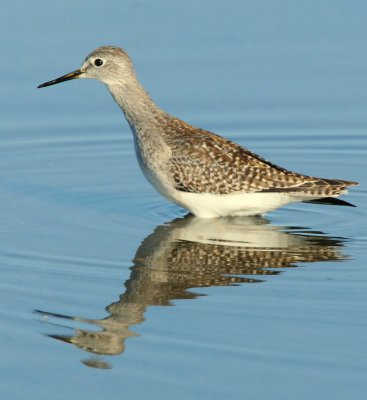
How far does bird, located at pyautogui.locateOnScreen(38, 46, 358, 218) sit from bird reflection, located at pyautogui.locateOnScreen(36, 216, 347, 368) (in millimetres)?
227

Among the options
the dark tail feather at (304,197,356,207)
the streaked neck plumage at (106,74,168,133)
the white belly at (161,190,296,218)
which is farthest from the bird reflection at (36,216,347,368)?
the streaked neck plumage at (106,74,168,133)

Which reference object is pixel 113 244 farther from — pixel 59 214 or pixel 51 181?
pixel 51 181

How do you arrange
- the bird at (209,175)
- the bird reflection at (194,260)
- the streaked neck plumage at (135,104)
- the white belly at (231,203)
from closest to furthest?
1. the bird reflection at (194,260)
2. the bird at (209,175)
3. the white belly at (231,203)
4. the streaked neck plumage at (135,104)

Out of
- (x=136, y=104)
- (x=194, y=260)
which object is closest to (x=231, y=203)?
(x=136, y=104)

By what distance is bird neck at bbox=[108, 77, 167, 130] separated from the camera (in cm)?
1489

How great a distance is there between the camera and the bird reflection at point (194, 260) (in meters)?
10.8

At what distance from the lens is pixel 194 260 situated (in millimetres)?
12750

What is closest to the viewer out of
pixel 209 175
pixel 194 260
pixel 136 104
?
pixel 194 260

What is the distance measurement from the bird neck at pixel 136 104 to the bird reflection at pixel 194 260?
1.27 meters

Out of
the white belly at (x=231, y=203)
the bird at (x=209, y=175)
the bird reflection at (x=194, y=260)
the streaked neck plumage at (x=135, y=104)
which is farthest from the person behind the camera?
the streaked neck plumage at (x=135, y=104)

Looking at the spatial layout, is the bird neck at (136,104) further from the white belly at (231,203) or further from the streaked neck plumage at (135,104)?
the white belly at (231,203)

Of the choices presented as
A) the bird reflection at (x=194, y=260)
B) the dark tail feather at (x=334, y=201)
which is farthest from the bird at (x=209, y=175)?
the bird reflection at (x=194, y=260)

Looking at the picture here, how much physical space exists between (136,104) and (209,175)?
129cm

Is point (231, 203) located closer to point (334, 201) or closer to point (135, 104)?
point (334, 201)
